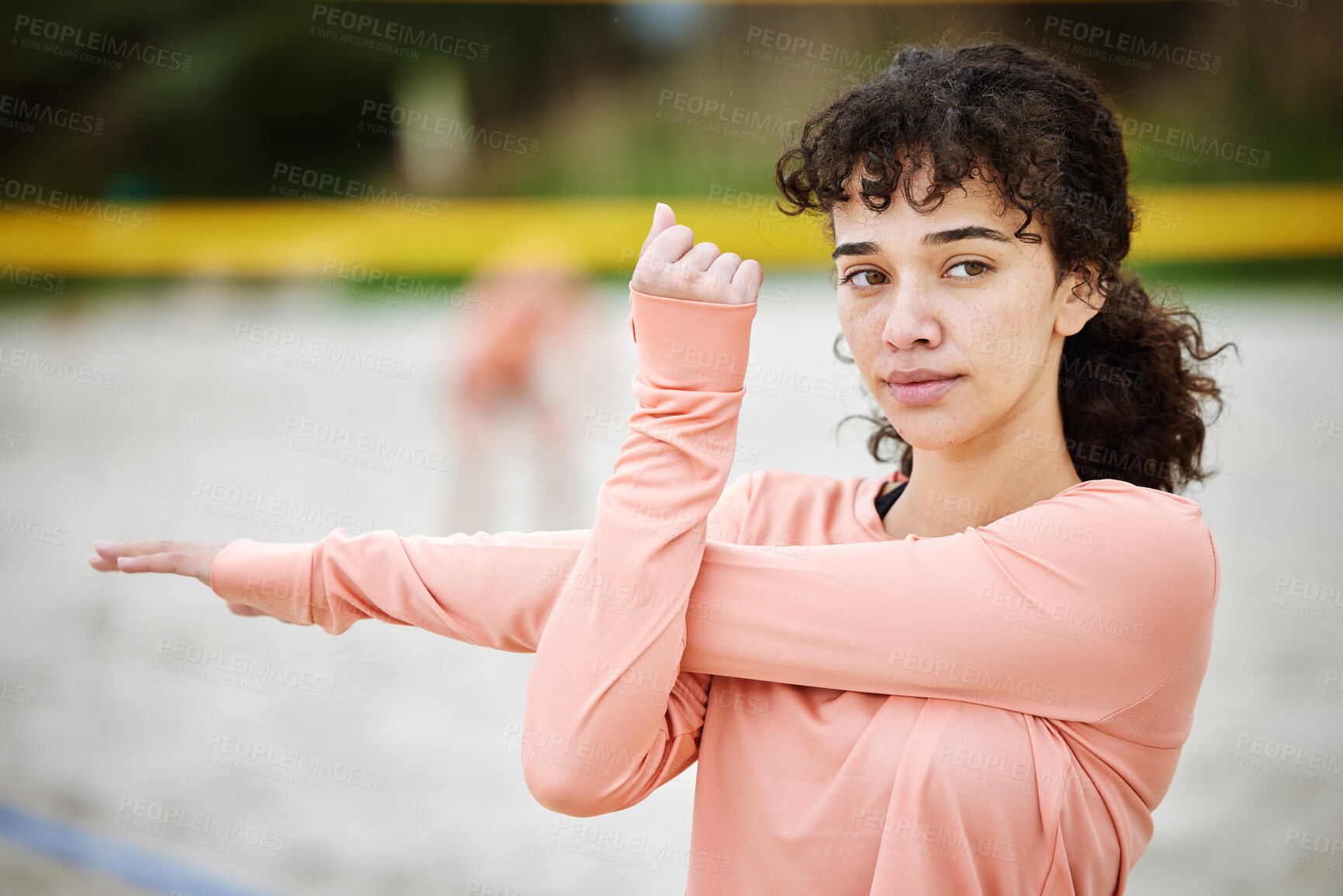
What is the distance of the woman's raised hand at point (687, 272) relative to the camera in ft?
3.47

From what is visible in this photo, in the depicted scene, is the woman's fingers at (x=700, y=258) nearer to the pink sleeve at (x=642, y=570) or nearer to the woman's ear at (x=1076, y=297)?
the pink sleeve at (x=642, y=570)

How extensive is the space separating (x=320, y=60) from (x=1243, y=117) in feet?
38.8

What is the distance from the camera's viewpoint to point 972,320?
3.87 feet
